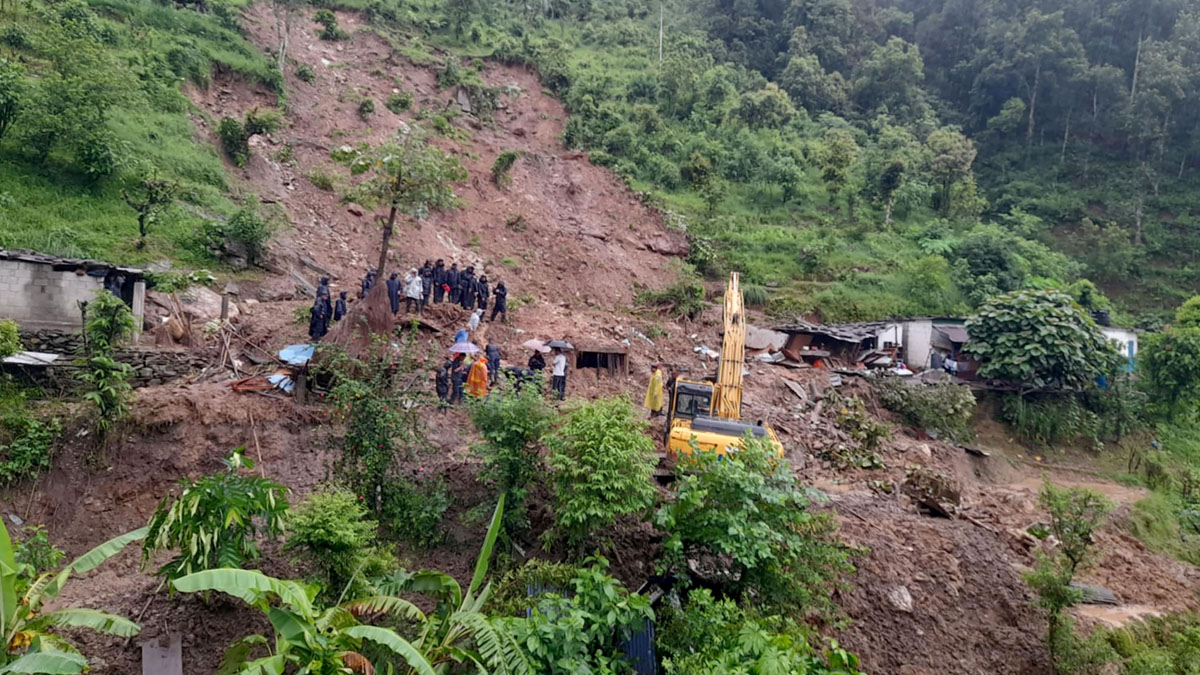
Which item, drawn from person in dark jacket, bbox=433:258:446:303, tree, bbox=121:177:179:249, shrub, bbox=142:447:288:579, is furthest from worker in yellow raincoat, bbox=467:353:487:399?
tree, bbox=121:177:179:249

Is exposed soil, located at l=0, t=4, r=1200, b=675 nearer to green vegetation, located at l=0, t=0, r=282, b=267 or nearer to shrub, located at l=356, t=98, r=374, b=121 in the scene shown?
shrub, located at l=356, t=98, r=374, b=121

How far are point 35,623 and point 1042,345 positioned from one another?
21.5m

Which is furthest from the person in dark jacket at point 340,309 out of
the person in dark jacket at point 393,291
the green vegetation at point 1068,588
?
the green vegetation at point 1068,588

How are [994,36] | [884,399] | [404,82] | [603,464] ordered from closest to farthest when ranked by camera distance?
[603,464] < [884,399] < [404,82] < [994,36]

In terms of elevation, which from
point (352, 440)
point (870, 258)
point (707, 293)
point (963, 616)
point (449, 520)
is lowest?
point (963, 616)

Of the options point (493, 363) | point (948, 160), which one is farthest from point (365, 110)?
point (948, 160)

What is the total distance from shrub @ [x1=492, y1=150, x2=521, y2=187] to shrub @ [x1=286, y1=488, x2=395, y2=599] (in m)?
21.9

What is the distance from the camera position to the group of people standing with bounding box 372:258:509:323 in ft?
49.8

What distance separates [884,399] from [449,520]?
1306 cm

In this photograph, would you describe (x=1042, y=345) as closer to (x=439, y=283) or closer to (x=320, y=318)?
(x=439, y=283)

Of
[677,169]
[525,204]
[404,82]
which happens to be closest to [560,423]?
[525,204]

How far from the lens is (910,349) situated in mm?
22297

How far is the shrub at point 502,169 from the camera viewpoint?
91.5 ft

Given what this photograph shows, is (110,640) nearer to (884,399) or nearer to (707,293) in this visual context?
(884,399)
